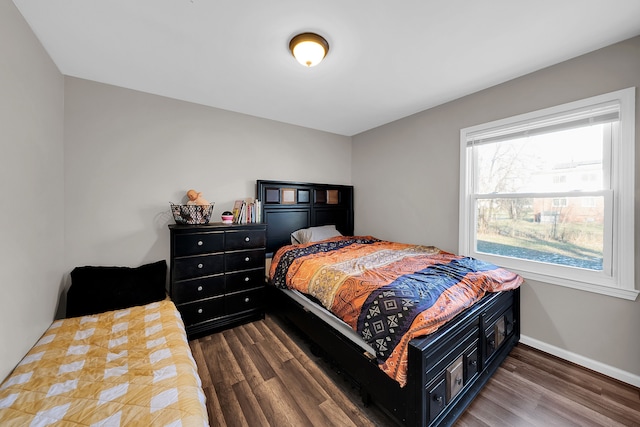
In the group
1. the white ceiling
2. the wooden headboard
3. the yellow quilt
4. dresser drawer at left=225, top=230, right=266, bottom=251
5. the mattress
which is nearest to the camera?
the yellow quilt

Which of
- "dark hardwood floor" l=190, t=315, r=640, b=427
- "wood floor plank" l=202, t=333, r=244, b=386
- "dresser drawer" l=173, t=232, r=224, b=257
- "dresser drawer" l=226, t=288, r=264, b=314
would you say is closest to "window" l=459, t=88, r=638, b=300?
"dark hardwood floor" l=190, t=315, r=640, b=427

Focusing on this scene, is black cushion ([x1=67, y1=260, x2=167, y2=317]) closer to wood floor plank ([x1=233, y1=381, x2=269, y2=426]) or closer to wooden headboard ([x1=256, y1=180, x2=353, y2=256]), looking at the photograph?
wood floor plank ([x1=233, y1=381, x2=269, y2=426])

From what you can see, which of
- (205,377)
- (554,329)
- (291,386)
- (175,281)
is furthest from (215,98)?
(554,329)

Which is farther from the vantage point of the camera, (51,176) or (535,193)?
(535,193)

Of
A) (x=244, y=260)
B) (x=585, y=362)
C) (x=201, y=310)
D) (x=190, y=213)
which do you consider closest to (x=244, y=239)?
(x=244, y=260)

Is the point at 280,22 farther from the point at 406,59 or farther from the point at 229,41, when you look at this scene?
the point at 406,59

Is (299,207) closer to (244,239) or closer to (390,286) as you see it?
(244,239)

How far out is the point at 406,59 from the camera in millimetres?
1875

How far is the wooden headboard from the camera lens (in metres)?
3.16

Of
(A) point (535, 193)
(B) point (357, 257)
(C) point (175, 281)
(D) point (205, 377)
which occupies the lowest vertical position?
(D) point (205, 377)

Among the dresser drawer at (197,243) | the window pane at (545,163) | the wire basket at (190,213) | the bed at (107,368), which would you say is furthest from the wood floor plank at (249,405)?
the window pane at (545,163)

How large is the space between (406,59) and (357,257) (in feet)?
5.81

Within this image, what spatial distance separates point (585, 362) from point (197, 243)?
11.3 feet

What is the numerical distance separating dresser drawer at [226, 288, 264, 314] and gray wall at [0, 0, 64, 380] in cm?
130
